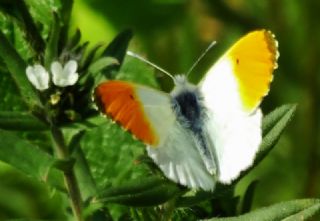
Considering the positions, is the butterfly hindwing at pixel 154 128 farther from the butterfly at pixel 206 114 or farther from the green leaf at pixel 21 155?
the green leaf at pixel 21 155

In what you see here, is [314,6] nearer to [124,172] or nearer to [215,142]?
[124,172]

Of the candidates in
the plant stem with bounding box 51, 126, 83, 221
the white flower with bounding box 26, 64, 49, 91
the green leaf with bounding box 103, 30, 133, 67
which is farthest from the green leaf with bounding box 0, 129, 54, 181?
the green leaf with bounding box 103, 30, 133, 67

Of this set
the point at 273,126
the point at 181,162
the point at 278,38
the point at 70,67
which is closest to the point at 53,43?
the point at 70,67

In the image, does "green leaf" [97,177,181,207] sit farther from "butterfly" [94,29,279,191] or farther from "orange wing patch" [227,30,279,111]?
"orange wing patch" [227,30,279,111]

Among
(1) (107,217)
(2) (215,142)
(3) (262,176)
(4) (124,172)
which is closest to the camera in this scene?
(2) (215,142)

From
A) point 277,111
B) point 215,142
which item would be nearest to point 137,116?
point 215,142

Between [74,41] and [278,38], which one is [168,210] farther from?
[278,38]
